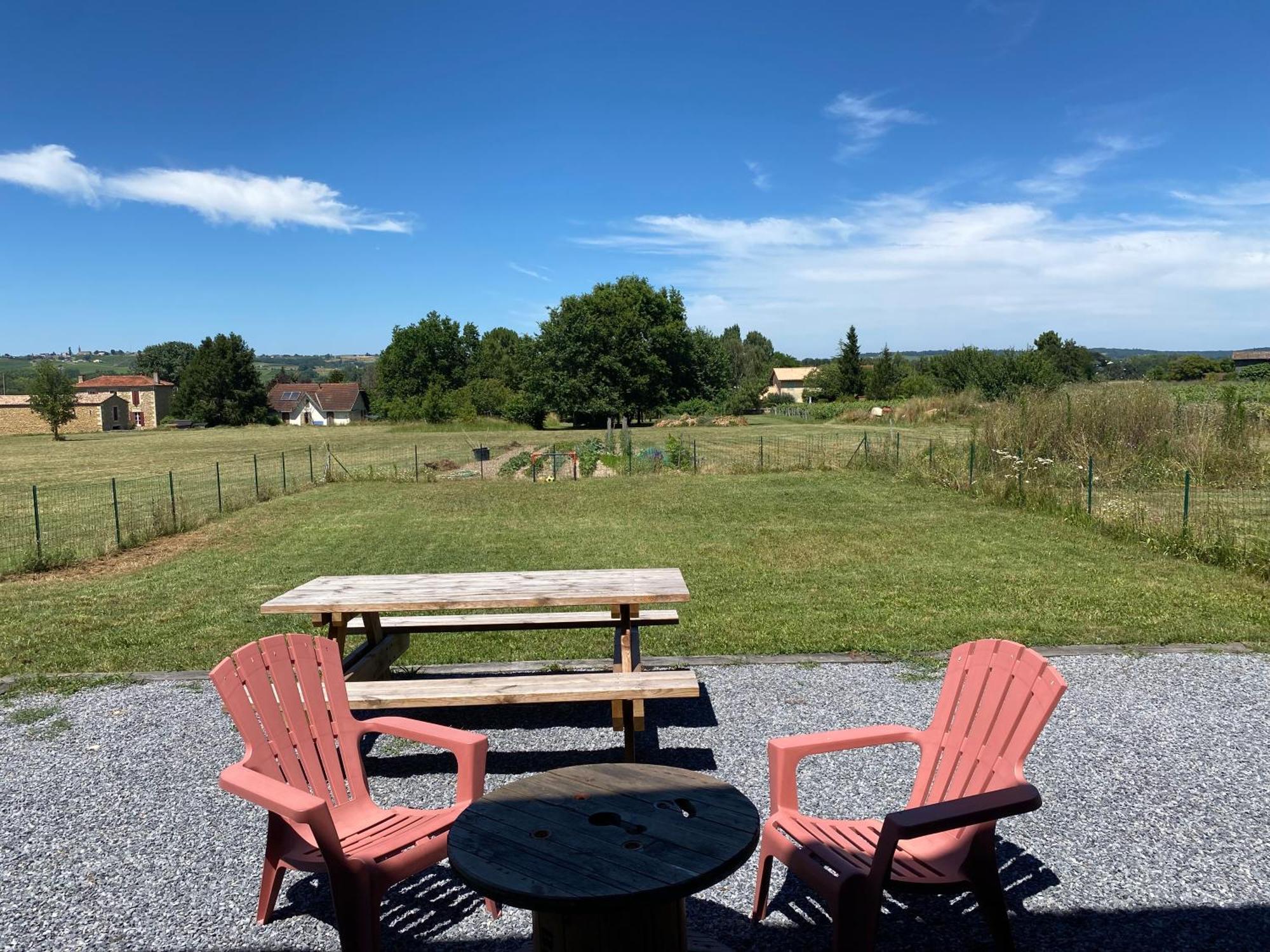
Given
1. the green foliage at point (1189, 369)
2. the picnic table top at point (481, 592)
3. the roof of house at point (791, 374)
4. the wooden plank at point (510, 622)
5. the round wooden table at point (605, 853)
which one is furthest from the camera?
the roof of house at point (791, 374)

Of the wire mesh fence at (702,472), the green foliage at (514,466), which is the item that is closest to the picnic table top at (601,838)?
the wire mesh fence at (702,472)

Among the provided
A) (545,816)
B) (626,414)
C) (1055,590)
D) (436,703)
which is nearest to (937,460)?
(1055,590)

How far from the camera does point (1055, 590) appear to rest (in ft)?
26.4

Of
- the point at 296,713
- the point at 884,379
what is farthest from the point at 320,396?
the point at 296,713

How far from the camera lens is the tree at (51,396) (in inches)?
2263

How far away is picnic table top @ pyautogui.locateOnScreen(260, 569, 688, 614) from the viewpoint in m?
4.47

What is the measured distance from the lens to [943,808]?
2559 mm

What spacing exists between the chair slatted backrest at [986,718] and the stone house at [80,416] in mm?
71219

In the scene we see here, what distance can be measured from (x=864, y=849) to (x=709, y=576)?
6.31m

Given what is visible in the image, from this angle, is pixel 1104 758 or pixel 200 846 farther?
pixel 1104 758

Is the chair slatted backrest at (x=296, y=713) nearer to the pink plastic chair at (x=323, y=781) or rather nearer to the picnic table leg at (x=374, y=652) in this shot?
the pink plastic chair at (x=323, y=781)

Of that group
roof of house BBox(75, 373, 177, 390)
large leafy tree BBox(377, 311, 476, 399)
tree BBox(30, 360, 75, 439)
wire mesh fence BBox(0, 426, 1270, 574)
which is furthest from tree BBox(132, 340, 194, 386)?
wire mesh fence BBox(0, 426, 1270, 574)

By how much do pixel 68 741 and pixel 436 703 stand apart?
2.28 m

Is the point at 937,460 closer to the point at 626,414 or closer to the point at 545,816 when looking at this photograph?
the point at 545,816
